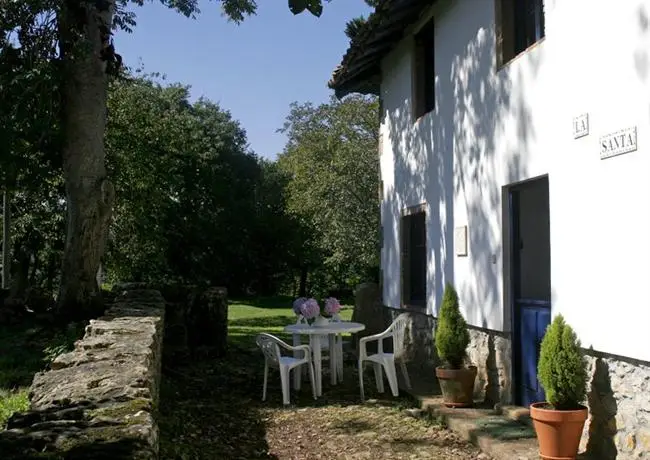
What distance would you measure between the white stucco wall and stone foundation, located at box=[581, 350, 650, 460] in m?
0.13

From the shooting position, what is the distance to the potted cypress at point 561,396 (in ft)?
15.6

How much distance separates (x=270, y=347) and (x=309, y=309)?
836 millimetres

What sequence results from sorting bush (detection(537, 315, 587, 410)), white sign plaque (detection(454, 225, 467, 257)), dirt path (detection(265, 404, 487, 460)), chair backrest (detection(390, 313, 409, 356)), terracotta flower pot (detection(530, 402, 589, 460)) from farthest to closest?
chair backrest (detection(390, 313, 409, 356))
white sign plaque (detection(454, 225, 467, 257))
dirt path (detection(265, 404, 487, 460))
bush (detection(537, 315, 587, 410))
terracotta flower pot (detection(530, 402, 589, 460))

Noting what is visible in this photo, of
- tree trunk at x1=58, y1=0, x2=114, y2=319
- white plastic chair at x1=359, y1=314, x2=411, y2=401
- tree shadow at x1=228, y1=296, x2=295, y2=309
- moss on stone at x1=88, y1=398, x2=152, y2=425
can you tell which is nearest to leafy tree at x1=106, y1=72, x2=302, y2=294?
Result: tree shadow at x1=228, y1=296, x2=295, y2=309

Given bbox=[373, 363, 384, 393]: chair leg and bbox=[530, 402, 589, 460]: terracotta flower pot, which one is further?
bbox=[373, 363, 384, 393]: chair leg

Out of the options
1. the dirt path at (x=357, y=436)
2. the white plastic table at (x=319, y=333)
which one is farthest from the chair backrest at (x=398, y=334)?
the dirt path at (x=357, y=436)

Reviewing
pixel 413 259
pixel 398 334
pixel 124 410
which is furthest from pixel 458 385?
pixel 124 410

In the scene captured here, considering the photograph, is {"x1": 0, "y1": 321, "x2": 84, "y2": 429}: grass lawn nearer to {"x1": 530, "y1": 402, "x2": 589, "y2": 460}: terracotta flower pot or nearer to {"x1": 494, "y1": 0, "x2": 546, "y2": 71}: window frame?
{"x1": 530, "y1": 402, "x2": 589, "y2": 460}: terracotta flower pot

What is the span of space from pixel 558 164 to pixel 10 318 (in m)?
8.09

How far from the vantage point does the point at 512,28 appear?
676 centimetres

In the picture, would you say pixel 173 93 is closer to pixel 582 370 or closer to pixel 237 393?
pixel 237 393

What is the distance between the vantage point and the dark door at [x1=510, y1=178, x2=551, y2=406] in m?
6.19

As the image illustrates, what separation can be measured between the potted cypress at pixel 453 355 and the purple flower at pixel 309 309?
188cm

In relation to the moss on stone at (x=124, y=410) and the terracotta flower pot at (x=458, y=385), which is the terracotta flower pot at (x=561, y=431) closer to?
the terracotta flower pot at (x=458, y=385)
